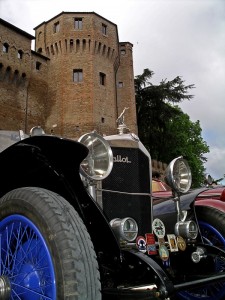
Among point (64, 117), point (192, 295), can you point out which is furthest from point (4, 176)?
point (64, 117)

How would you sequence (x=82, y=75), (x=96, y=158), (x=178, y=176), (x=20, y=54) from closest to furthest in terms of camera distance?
(x=96, y=158)
(x=178, y=176)
(x=20, y=54)
(x=82, y=75)

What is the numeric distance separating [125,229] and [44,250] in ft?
2.20

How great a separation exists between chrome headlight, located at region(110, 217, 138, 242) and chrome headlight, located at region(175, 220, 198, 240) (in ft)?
2.06

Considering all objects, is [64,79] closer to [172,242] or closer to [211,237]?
[211,237]

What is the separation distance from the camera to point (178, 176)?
3107mm

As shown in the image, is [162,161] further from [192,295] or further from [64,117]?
[192,295]

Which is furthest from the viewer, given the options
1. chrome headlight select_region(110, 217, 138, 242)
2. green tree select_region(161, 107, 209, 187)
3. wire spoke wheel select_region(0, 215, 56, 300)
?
green tree select_region(161, 107, 209, 187)

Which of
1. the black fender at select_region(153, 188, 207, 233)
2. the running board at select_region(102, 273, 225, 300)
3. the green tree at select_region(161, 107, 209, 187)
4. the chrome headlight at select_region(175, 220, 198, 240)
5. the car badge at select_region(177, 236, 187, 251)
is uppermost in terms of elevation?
the green tree at select_region(161, 107, 209, 187)

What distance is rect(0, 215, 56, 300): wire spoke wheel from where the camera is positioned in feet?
5.84

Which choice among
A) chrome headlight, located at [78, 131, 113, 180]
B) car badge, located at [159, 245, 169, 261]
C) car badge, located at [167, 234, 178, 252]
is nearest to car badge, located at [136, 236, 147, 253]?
car badge, located at [159, 245, 169, 261]

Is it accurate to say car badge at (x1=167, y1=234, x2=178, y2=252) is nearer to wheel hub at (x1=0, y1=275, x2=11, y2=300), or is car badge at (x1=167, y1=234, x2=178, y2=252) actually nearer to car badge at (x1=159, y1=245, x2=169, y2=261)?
car badge at (x1=159, y1=245, x2=169, y2=261)

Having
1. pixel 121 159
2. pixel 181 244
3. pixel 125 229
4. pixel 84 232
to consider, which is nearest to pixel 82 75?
pixel 121 159

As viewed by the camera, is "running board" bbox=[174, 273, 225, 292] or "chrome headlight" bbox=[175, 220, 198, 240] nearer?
"running board" bbox=[174, 273, 225, 292]

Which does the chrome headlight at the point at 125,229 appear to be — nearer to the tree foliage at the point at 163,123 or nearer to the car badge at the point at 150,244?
the car badge at the point at 150,244
